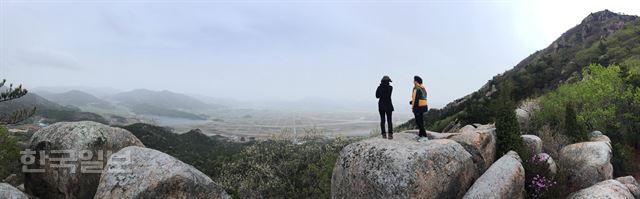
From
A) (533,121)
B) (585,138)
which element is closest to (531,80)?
(533,121)

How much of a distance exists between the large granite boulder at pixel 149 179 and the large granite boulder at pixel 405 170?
5.46m

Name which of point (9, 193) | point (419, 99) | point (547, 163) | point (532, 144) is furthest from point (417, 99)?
point (9, 193)

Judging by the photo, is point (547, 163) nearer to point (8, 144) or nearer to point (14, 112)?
point (8, 144)

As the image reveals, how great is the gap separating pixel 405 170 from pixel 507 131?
7170 millimetres

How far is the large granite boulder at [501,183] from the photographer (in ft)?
42.0

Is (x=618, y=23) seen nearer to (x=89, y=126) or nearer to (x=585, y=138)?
(x=585, y=138)

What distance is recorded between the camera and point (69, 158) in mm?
17688

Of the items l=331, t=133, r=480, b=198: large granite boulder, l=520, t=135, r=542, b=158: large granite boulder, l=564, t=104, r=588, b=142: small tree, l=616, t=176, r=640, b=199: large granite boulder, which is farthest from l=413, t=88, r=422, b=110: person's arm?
l=564, t=104, r=588, b=142: small tree

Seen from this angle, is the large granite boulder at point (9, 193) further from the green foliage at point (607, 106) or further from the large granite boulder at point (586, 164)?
the green foliage at point (607, 106)

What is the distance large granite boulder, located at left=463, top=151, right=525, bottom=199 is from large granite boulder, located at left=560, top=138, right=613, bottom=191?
16.3ft

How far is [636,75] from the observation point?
102 ft

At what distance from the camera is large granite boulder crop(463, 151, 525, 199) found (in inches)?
504

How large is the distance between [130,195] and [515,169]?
45.2 ft

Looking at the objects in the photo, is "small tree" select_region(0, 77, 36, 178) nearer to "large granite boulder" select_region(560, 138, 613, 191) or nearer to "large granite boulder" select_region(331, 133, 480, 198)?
"large granite boulder" select_region(331, 133, 480, 198)
